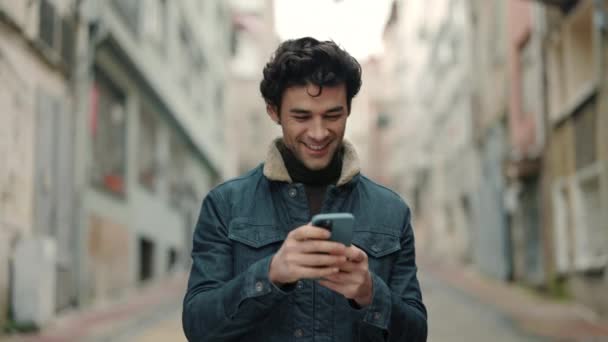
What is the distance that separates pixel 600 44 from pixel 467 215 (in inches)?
581

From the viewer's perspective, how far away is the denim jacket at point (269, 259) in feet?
7.64

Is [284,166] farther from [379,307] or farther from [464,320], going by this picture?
[464,320]

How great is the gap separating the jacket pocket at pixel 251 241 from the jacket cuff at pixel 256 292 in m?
0.14

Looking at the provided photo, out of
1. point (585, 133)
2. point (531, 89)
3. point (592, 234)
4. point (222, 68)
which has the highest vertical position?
point (222, 68)

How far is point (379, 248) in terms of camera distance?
8.08ft

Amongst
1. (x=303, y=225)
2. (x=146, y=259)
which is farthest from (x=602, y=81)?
(x=146, y=259)

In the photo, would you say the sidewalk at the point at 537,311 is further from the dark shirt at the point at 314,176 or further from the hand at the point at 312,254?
the hand at the point at 312,254

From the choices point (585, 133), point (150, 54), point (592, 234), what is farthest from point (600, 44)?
point (150, 54)

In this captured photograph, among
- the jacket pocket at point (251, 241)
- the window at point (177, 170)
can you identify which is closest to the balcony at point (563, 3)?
the window at point (177, 170)

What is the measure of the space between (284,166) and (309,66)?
1.01ft

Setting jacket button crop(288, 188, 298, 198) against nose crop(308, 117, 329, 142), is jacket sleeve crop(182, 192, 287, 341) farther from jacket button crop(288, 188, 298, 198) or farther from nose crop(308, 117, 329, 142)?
nose crop(308, 117, 329, 142)

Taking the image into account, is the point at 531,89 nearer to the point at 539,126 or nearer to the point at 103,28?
the point at 539,126

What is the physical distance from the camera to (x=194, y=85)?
26.8m

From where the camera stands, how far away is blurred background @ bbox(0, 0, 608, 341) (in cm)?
1073
